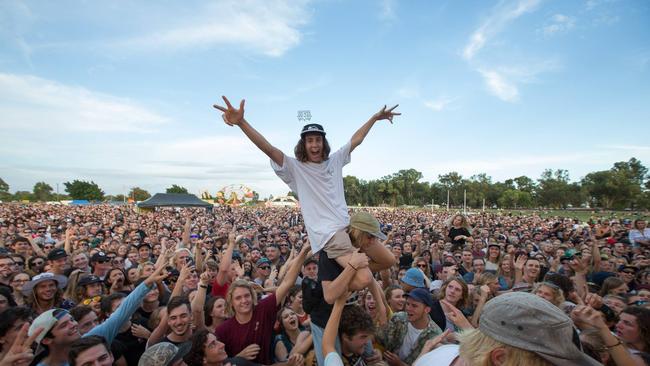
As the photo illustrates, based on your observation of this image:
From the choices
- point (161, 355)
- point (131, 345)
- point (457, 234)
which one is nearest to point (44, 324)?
point (131, 345)

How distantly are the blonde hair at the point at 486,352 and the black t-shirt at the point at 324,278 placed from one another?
1.45 metres

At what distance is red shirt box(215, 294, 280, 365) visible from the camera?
10.7 feet

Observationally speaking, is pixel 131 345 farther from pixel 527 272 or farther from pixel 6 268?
pixel 527 272

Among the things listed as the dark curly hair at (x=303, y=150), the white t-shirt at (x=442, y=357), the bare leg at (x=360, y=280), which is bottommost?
the white t-shirt at (x=442, y=357)

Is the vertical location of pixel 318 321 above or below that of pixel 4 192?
below

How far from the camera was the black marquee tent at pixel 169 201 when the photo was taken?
37478 mm

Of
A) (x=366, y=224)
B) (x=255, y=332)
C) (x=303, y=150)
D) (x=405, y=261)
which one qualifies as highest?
(x=303, y=150)

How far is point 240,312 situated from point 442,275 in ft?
16.7

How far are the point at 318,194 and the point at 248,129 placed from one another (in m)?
0.85

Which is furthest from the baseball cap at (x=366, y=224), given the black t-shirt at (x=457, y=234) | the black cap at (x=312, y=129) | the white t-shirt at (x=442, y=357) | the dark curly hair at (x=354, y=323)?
the black t-shirt at (x=457, y=234)

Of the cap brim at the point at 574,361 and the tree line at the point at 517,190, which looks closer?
the cap brim at the point at 574,361

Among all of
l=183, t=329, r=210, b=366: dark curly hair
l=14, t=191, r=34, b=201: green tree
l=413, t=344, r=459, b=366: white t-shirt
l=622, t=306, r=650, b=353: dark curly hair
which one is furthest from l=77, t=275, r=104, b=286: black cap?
l=14, t=191, r=34, b=201: green tree

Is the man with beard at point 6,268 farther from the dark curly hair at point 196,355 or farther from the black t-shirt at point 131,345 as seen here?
the dark curly hair at point 196,355

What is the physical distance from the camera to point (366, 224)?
2773 mm
